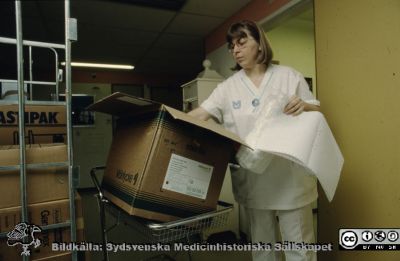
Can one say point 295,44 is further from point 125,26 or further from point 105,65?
point 105,65

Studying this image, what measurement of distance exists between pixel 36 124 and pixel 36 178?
1.03ft

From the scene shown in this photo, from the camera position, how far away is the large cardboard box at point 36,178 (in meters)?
0.83

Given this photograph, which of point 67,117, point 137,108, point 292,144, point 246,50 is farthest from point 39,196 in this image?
point 246,50

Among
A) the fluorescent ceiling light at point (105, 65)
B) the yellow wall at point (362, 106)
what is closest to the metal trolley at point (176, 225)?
the yellow wall at point (362, 106)

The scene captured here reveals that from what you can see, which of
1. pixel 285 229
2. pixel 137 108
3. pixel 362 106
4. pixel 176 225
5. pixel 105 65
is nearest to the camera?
pixel 176 225

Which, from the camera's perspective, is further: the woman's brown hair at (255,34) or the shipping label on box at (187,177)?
the woman's brown hair at (255,34)

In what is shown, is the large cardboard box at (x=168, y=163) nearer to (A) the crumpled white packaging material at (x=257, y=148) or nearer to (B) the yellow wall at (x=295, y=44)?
(A) the crumpled white packaging material at (x=257, y=148)

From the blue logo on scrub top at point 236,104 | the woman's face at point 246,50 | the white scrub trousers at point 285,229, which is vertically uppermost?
the woman's face at point 246,50

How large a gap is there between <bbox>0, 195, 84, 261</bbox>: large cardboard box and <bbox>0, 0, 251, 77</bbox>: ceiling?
144cm

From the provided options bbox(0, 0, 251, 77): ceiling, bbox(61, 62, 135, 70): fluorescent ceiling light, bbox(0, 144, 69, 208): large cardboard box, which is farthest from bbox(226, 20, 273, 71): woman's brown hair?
bbox(61, 62, 135, 70): fluorescent ceiling light

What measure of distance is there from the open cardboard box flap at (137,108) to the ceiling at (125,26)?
4.16ft

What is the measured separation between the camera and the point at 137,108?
36.4 inches

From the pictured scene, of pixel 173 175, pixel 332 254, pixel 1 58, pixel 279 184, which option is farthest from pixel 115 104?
pixel 1 58

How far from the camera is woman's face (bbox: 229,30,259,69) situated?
114cm
